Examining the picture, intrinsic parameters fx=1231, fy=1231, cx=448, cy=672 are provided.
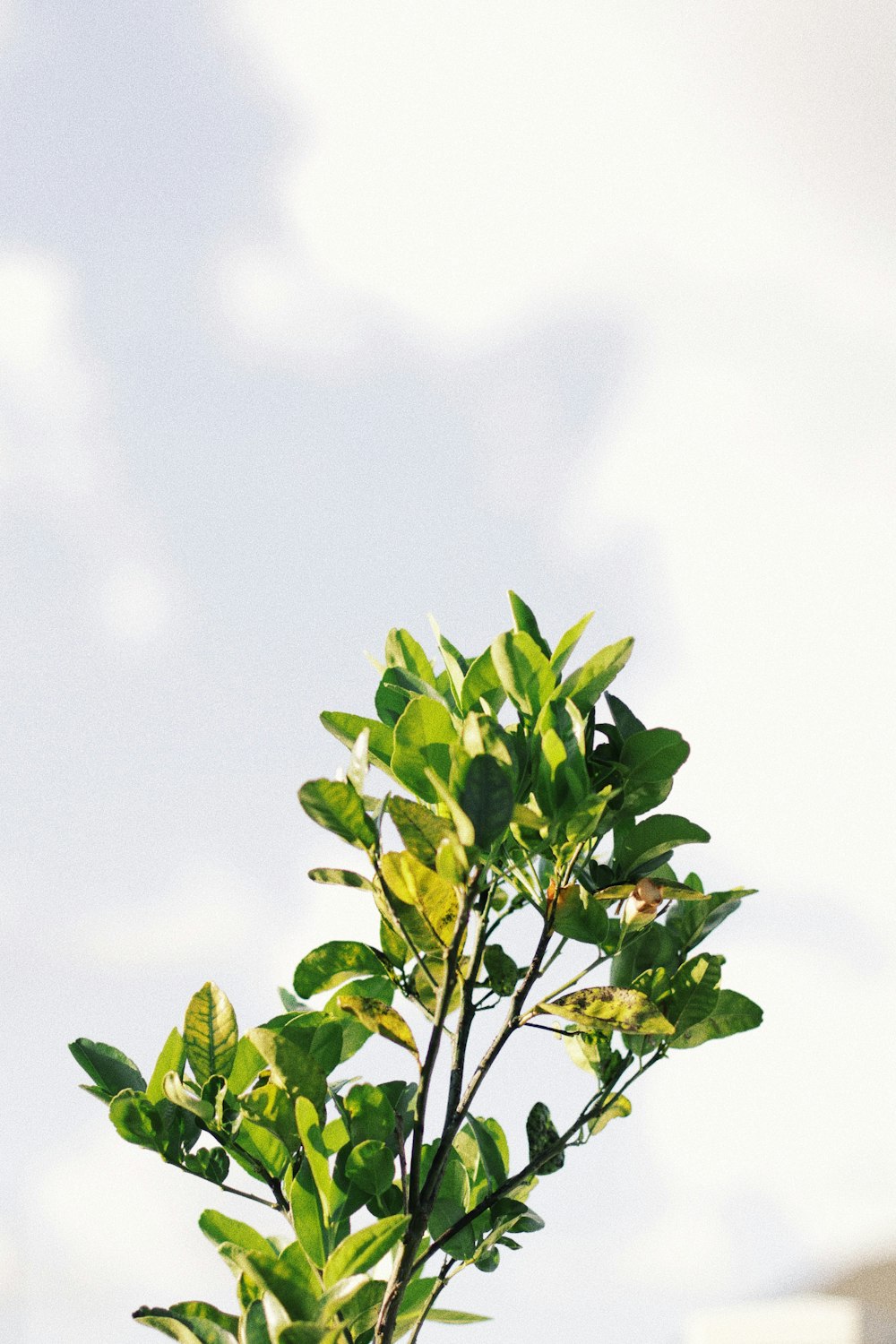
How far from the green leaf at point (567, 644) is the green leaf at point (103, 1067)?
47 centimetres

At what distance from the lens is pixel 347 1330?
0.82m

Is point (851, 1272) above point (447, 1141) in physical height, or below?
above

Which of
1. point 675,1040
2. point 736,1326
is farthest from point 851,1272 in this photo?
point 675,1040

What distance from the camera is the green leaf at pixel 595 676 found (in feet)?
3.00

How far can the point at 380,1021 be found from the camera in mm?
892

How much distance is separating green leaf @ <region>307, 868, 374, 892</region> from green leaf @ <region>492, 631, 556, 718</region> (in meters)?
0.17

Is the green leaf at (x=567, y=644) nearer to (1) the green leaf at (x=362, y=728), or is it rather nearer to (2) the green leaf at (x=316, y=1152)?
(1) the green leaf at (x=362, y=728)


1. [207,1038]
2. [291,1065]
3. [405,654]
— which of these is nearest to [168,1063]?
[207,1038]

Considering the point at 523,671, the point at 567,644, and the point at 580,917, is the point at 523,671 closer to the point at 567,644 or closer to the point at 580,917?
the point at 567,644

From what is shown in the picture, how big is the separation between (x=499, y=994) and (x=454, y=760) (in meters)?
0.26

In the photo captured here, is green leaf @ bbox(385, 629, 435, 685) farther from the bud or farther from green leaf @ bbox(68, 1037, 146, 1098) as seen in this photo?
green leaf @ bbox(68, 1037, 146, 1098)

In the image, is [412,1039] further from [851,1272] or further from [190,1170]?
[851,1272]

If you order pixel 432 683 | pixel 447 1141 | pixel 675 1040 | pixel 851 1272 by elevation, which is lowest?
pixel 447 1141

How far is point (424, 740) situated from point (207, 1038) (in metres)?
0.29
